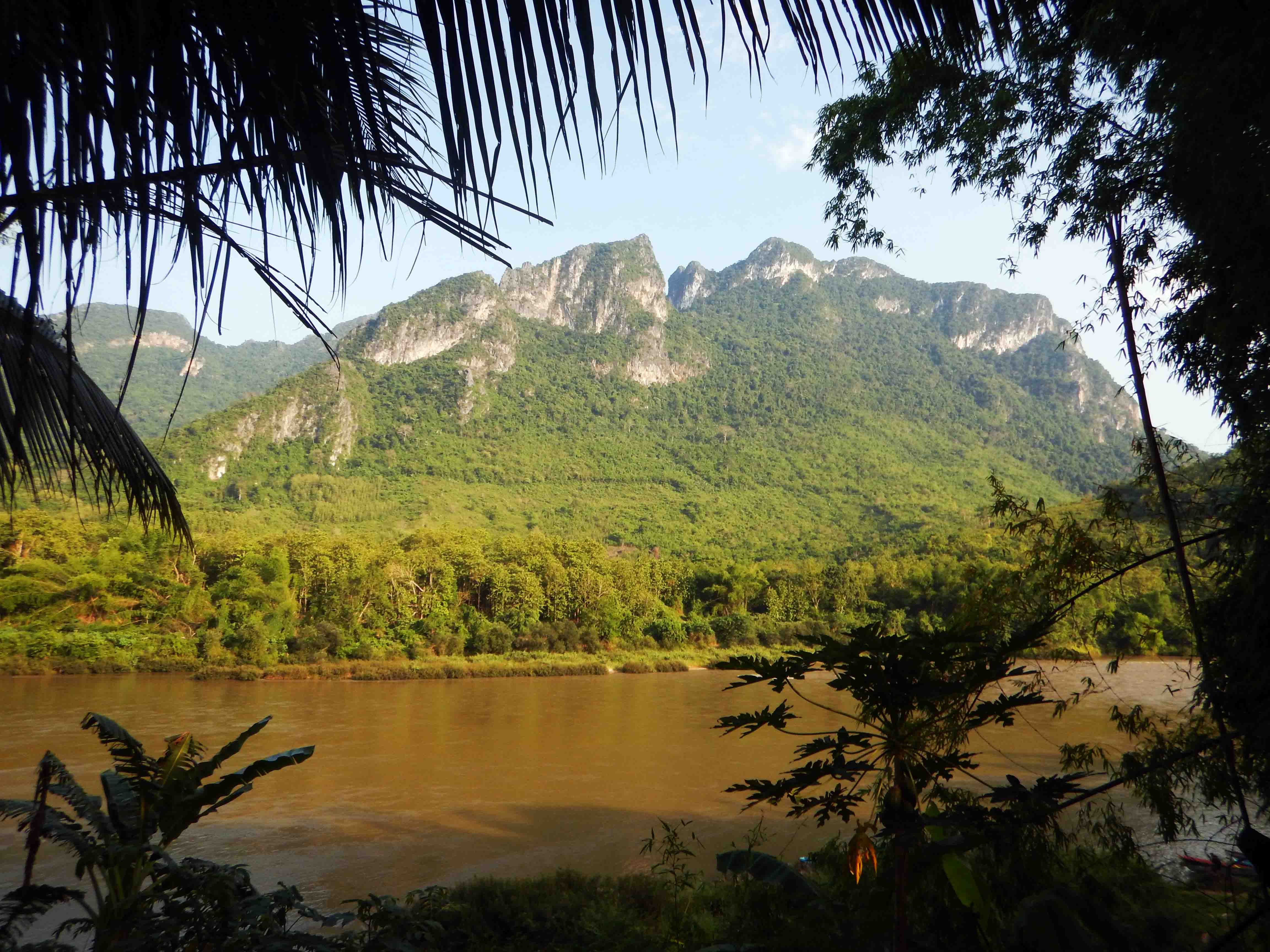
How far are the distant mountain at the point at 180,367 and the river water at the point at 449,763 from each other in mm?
4399

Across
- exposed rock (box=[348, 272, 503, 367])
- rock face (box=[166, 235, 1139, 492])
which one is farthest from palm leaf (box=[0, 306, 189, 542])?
exposed rock (box=[348, 272, 503, 367])

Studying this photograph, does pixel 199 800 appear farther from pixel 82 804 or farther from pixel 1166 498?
pixel 1166 498

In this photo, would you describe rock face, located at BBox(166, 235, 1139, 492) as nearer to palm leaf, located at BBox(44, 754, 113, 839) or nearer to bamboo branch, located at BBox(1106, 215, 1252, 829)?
palm leaf, located at BBox(44, 754, 113, 839)

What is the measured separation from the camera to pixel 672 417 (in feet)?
240

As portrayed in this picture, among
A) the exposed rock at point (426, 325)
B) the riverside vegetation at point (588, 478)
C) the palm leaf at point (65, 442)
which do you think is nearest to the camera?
the palm leaf at point (65, 442)

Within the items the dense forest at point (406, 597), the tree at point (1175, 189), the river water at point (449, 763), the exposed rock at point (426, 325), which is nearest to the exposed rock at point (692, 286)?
the exposed rock at point (426, 325)

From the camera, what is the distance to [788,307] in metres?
95.8

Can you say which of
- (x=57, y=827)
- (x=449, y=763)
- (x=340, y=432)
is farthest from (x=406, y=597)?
(x=340, y=432)

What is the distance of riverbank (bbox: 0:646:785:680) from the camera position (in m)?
17.2

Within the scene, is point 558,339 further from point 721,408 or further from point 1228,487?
point 1228,487

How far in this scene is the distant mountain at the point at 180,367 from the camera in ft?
2.29

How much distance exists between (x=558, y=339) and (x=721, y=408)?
19.4 meters

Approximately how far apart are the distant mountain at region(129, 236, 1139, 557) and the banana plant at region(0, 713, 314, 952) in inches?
1298

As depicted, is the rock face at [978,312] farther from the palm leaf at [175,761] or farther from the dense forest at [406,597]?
the palm leaf at [175,761]
